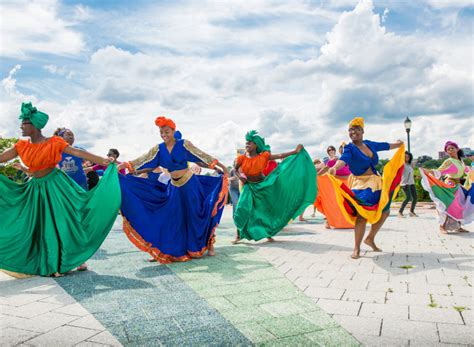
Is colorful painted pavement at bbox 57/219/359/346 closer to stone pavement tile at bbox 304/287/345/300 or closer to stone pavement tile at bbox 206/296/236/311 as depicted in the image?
stone pavement tile at bbox 206/296/236/311

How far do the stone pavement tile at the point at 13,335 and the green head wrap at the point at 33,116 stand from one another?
9.45ft

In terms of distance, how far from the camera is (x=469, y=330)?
11.2 feet

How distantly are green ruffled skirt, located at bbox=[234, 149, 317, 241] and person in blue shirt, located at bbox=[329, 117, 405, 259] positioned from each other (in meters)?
1.55

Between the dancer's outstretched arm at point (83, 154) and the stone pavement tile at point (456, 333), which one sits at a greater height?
the dancer's outstretched arm at point (83, 154)

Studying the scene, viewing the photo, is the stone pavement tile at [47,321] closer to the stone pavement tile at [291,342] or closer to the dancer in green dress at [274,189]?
the stone pavement tile at [291,342]

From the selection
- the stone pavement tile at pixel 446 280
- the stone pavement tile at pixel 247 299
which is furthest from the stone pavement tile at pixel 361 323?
the stone pavement tile at pixel 446 280

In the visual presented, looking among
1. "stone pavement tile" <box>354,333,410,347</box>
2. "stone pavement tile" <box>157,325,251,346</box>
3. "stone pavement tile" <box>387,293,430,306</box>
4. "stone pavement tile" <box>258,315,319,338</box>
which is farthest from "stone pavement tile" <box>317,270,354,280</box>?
"stone pavement tile" <box>157,325,251,346</box>

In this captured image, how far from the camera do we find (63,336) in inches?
137

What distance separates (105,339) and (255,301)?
5.09ft

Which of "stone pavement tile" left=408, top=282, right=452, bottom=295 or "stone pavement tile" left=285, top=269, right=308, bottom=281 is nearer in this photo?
"stone pavement tile" left=408, top=282, right=452, bottom=295

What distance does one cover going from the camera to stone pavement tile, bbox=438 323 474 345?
127 inches

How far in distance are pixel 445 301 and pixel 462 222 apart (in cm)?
553

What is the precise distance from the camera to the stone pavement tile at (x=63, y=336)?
334 centimetres

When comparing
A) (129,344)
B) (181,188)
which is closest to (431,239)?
(181,188)
